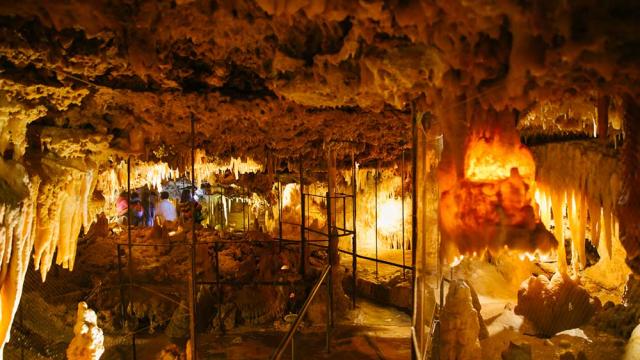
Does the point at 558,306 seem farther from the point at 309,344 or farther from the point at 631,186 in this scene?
the point at 631,186

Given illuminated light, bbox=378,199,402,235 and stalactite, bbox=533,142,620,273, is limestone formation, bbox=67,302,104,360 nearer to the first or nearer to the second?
stalactite, bbox=533,142,620,273

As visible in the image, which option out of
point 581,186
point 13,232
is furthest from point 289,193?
point 13,232

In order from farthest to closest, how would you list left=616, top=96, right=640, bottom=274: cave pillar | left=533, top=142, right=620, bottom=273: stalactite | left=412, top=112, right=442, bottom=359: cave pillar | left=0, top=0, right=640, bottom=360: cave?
left=533, top=142, right=620, bottom=273: stalactite
left=412, top=112, right=442, bottom=359: cave pillar
left=616, top=96, right=640, bottom=274: cave pillar
left=0, top=0, right=640, bottom=360: cave

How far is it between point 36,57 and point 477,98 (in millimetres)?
3515

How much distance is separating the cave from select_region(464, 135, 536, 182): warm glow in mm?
16

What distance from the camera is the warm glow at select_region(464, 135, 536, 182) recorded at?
2963 mm

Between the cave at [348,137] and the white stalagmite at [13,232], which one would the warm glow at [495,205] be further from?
the white stalagmite at [13,232]

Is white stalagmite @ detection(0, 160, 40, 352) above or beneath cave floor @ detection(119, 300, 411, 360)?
above

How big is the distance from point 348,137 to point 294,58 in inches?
128

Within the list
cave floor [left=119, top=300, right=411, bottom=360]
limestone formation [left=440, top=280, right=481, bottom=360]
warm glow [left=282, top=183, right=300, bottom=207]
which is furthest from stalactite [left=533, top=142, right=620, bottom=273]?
warm glow [left=282, top=183, right=300, bottom=207]

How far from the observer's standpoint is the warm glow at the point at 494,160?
296 centimetres

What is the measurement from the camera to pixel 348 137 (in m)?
6.49

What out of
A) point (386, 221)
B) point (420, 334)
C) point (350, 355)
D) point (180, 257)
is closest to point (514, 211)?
point (420, 334)

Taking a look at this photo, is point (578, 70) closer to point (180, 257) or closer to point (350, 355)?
point (350, 355)
